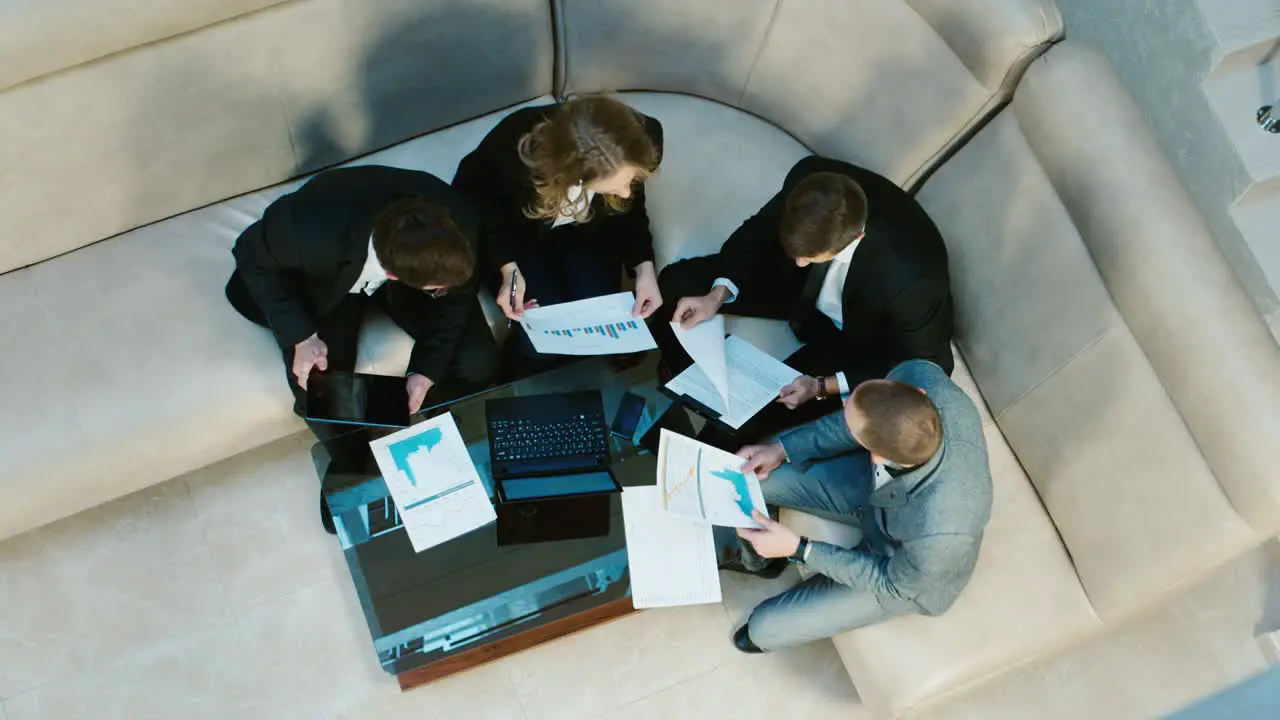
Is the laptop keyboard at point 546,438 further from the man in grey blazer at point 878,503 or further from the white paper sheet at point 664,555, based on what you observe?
the man in grey blazer at point 878,503

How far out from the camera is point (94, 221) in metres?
A: 2.47

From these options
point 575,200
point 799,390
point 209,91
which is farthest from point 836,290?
point 209,91

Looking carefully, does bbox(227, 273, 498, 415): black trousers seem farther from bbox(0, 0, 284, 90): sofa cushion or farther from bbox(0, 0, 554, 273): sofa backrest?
bbox(0, 0, 284, 90): sofa cushion

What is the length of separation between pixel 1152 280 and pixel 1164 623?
117cm

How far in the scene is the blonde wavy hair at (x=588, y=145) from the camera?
6.75 feet

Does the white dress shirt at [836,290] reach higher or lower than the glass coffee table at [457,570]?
higher

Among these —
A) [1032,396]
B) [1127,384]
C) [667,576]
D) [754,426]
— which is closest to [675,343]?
[754,426]

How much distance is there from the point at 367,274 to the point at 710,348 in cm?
85

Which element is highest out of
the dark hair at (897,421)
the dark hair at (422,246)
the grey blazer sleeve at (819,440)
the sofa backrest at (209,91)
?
the sofa backrest at (209,91)

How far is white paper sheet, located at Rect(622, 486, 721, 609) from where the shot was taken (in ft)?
7.46

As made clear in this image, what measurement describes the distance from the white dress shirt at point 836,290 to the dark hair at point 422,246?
803 millimetres

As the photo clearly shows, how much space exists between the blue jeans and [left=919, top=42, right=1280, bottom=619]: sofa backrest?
17.4 inches

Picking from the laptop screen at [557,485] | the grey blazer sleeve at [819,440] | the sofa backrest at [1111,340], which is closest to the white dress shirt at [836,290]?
the grey blazer sleeve at [819,440]

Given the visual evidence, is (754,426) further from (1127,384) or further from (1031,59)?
(1031,59)
